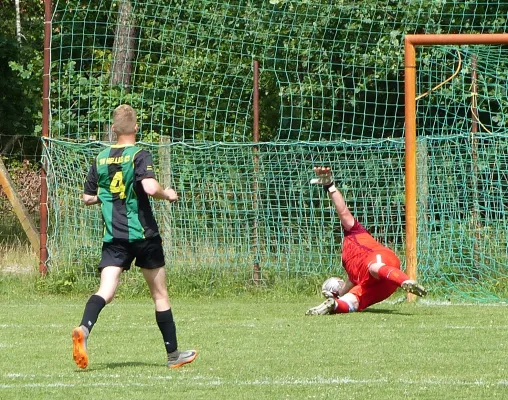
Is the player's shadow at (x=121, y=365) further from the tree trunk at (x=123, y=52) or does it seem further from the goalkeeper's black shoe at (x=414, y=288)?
the tree trunk at (x=123, y=52)

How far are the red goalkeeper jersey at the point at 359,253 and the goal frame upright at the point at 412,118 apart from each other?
2.20 ft

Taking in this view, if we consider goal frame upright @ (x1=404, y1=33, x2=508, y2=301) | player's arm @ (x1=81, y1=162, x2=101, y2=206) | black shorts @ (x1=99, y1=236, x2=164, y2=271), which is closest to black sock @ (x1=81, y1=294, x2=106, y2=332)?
black shorts @ (x1=99, y1=236, x2=164, y2=271)

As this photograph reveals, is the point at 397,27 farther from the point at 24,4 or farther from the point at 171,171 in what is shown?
the point at 24,4

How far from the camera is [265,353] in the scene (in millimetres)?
7809

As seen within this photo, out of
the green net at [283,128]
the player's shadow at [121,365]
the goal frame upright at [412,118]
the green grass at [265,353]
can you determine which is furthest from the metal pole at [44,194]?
the player's shadow at [121,365]

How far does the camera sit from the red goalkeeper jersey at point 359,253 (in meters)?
10.4

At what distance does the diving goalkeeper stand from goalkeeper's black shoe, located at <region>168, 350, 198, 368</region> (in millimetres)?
3133

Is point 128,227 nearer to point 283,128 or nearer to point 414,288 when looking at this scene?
point 414,288

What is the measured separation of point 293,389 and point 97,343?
2.70 meters

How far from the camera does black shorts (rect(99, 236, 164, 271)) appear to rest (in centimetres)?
720

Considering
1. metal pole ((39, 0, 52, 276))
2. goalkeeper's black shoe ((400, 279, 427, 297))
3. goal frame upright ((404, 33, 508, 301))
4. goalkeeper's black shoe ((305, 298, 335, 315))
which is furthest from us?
metal pole ((39, 0, 52, 276))

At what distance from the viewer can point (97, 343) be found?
28.1ft

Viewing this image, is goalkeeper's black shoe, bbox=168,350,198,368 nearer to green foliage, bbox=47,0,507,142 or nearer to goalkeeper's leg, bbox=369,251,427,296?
goalkeeper's leg, bbox=369,251,427,296

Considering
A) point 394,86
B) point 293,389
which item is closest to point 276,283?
point 394,86
